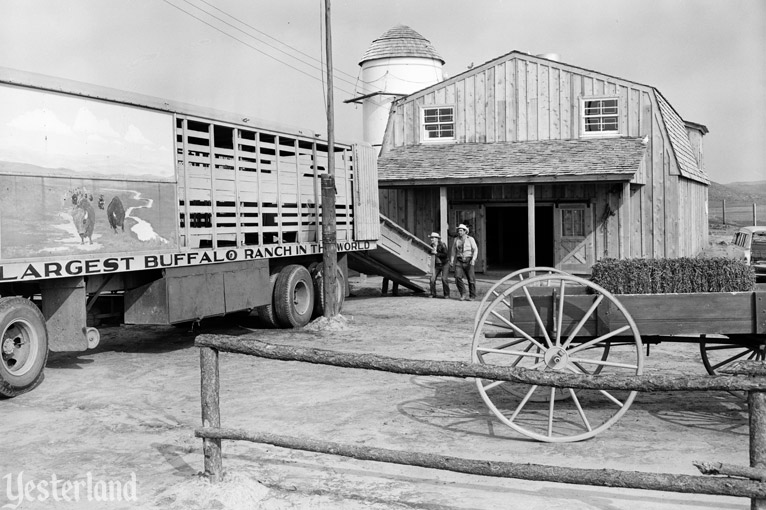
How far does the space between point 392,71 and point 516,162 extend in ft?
39.5

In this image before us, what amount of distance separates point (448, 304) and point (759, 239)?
827 cm

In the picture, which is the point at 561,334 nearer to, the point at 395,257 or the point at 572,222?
the point at 395,257

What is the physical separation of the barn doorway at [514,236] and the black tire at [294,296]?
1558 cm

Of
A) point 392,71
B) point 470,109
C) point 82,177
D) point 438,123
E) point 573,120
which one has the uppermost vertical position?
point 392,71

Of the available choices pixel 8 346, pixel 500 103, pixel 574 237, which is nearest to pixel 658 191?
pixel 574 237

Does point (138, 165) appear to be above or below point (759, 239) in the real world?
above

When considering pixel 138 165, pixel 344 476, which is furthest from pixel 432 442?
pixel 138 165

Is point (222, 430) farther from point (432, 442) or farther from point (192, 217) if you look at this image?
point (192, 217)

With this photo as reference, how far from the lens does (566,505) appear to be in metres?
5.78

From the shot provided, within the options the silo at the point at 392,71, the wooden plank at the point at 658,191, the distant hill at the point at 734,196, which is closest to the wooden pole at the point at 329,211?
the wooden plank at the point at 658,191

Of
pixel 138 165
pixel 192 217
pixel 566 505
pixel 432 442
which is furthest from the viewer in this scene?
pixel 192 217

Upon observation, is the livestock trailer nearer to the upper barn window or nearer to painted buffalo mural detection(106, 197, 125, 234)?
painted buffalo mural detection(106, 197, 125, 234)

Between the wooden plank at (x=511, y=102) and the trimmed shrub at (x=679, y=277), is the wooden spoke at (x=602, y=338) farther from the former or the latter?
the wooden plank at (x=511, y=102)

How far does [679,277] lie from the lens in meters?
7.73
